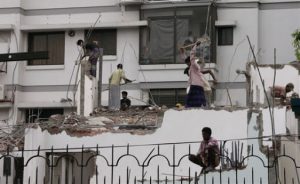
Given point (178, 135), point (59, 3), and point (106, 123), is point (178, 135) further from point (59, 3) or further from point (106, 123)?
point (59, 3)

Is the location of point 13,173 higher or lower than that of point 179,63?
lower

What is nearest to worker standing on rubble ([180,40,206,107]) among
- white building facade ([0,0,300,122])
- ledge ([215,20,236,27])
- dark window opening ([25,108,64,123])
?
white building facade ([0,0,300,122])

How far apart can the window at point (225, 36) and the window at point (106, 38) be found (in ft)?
12.5

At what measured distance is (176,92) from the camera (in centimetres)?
1978

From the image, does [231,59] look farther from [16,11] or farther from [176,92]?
[16,11]

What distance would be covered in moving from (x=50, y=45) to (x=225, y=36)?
6.59m

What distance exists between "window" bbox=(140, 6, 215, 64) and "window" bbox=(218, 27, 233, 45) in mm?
681

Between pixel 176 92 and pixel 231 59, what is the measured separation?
224 centimetres

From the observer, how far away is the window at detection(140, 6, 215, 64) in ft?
63.5

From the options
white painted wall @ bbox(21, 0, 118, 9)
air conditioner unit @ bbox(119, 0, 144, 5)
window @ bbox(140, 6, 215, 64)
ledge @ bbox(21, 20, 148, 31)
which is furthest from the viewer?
white painted wall @ bbox(21, 0, 118, 9)

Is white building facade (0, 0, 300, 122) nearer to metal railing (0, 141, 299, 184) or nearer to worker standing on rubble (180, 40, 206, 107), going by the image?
worker standing on rubble (180, 40, 206, 107)

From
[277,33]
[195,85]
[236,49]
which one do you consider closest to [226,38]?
[236,49]

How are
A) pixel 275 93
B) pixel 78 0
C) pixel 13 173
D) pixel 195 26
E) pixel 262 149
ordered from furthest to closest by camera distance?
pixel 78 0
pixel 195 26
pixel 275 93
pixel 13 173
pixel 262 149

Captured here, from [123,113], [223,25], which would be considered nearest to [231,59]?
[223,25]
